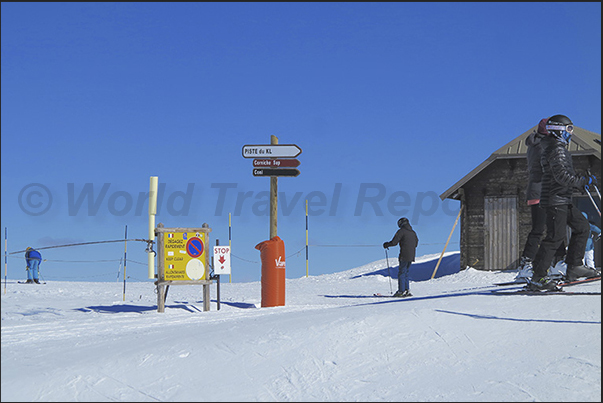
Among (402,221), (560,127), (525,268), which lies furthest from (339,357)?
(402,221)

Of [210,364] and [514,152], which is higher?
[514,152]

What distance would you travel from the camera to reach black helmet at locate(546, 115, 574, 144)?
A: 8914 mm

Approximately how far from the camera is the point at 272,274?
41.9 ft

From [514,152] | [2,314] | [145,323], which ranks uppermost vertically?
[514,152]

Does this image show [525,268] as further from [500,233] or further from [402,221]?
[500,233]

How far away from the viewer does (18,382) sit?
5.33 meters

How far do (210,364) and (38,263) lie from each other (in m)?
19.0

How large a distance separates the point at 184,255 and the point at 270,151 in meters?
2.72

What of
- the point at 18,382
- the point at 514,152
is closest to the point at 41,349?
the point at 18,382

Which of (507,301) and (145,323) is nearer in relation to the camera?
(507,301)

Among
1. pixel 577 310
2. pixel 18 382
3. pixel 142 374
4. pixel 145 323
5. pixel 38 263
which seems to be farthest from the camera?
pixel 38 263

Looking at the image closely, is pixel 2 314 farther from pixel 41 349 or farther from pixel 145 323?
pixel 145 323

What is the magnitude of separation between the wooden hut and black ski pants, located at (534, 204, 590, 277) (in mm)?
14067

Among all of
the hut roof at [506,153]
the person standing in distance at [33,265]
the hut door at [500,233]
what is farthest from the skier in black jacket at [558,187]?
the person standing in distance at [33,265]
